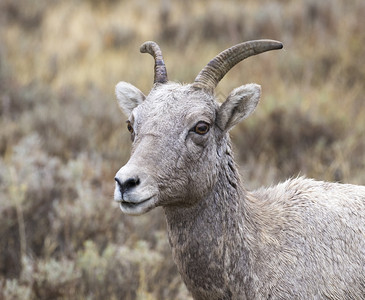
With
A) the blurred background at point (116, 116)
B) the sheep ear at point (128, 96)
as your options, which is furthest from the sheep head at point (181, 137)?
the blurred background at point (116, 116)

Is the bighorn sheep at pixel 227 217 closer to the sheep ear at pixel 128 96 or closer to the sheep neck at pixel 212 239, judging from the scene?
the sheep neck at pixel 212 239

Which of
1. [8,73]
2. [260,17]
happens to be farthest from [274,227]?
[260,17]

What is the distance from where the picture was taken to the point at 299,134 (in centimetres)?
706

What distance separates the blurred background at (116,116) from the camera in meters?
4.84

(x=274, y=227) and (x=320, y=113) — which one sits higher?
(x=320, y=113)

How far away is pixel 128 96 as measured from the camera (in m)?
3.80

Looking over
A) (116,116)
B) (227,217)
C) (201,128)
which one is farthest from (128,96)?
(116,116)

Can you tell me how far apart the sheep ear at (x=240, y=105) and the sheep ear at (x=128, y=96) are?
638 millimetres

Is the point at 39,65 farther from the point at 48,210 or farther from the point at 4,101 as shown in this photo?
the point at 48,210

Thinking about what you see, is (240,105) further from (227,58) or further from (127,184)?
(127,184)

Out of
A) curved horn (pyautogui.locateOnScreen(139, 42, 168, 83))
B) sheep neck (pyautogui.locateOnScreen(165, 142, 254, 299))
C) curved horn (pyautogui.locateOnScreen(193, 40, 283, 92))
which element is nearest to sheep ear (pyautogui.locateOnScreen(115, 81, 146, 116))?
curved horn (pyautogui.locateOnScreen(139, 42, 168, 83))

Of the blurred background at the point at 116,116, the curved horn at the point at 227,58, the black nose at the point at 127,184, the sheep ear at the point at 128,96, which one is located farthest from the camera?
the blurred background at the point at 116,116

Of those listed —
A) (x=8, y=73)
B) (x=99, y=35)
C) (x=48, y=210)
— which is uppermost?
(x=99, y=35)

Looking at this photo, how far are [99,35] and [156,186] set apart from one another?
872 centimetres
